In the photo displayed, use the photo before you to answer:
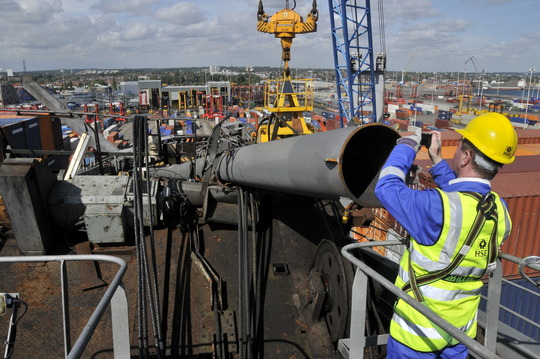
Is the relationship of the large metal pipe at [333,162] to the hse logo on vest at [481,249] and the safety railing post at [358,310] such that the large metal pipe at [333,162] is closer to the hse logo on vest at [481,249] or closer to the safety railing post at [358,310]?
the safety railing post at [358,310]

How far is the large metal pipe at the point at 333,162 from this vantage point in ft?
8.37

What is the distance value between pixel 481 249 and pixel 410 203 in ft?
1.62

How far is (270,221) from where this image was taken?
5234mm

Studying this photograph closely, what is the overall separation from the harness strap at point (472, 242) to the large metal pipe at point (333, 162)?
24.2 inches

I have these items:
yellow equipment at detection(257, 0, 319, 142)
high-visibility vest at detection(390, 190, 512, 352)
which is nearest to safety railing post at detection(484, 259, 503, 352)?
high-visibility vest at detection(390, 190, 512, 352)

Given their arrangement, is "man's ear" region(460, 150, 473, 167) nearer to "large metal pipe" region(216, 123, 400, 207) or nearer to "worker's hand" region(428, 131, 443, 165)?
"worker's hand" region(428, 131, 443, 165)

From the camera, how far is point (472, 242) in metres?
2.05

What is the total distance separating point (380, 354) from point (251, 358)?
1176 mm

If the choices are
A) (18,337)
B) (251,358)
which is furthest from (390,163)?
(18,337)

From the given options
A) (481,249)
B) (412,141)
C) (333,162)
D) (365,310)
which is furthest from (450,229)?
(333,162)

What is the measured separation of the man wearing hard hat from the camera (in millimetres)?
2023

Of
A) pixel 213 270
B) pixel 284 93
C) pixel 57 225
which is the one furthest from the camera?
pixel 284 93

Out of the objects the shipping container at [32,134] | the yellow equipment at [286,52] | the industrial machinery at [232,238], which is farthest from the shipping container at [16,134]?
the industrial machinery at [232,238]

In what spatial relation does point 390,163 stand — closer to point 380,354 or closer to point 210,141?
point 380,354
